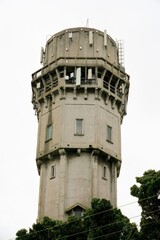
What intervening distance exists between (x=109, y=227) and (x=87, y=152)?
1335cm

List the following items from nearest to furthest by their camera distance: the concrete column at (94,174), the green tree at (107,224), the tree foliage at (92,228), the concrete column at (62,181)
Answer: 1. the green tree at (107,224)
2. the tree foliage at (92,228)
3. the concrete column at (62,181)
4. the concrete column at (94,174)

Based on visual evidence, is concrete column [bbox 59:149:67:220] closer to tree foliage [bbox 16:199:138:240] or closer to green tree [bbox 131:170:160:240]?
tree foliage [bbox 16:199:138:240]

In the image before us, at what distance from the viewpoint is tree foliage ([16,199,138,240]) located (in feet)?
135

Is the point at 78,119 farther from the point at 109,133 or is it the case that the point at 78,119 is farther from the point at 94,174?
the point at 94,174

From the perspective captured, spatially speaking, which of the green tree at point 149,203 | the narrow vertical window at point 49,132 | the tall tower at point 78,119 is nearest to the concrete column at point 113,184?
the tall tower at point 78,119

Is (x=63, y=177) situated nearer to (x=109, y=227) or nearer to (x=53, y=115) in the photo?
(x=53, y=115)

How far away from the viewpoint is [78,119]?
5531 centimetres

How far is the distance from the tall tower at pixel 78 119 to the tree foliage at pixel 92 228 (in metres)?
6.50

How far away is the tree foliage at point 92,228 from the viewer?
41.0 meters

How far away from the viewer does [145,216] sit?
129ft

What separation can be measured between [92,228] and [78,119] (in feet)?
52.3

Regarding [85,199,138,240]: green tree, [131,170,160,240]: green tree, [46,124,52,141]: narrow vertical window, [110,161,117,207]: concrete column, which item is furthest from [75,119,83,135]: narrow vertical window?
Answer: [131,170,160,240]: green tree

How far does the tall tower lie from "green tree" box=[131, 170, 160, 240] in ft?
38.4

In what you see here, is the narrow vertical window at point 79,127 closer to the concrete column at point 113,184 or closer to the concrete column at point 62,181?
the concrete column at point 62,181
